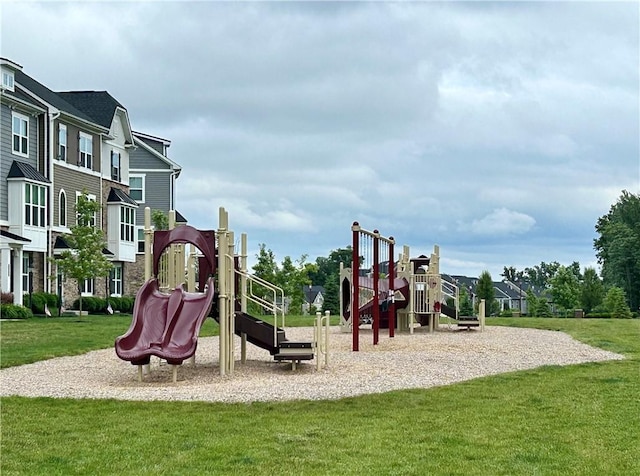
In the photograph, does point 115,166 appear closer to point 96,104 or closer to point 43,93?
point 96,104

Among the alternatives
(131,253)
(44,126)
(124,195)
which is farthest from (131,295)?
(44,126)

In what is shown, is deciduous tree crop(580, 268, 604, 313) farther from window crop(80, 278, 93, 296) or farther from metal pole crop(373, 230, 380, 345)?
metal pole crop(373, 230, 380, 345)

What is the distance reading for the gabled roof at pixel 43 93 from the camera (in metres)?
34.2

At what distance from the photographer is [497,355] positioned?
1609 centimetres

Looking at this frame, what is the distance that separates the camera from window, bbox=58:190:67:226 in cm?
3462

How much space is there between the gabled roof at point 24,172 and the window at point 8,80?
9.37ft

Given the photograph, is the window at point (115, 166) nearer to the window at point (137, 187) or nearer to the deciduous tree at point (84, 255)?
the window at point (137, 187)

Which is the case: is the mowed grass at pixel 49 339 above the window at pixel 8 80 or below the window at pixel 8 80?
below

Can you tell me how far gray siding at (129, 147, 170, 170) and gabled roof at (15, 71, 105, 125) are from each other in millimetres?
8542

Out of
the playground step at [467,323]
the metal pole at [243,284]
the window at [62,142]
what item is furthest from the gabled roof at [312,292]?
the metal pole at [243,284]

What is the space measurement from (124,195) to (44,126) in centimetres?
796

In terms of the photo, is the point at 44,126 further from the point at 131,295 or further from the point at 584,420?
the point at 584,420

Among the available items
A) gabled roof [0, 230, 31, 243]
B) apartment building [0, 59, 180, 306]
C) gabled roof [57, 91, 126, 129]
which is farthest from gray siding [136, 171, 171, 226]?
gabled roof [0, 230, 31, 243]

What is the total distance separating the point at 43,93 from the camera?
35312 millimetres
